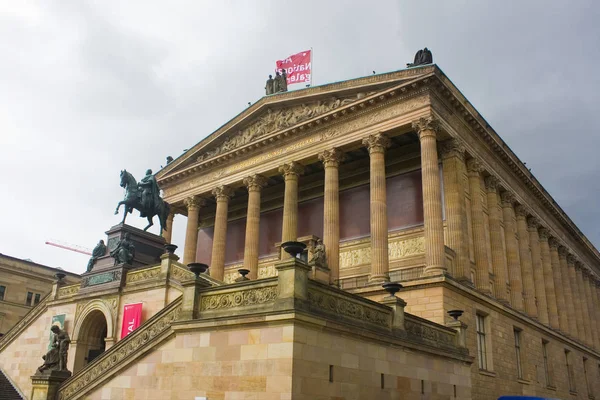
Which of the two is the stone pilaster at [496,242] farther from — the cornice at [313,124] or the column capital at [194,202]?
the column capital at [194,202]

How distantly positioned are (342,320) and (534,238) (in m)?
34.0

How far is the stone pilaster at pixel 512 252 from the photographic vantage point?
3672 centimetres

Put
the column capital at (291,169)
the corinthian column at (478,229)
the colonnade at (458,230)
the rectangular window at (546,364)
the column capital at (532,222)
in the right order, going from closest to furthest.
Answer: the colonnade at (458,230) → the corinthian column at (478,229) → the rectangular window at (546,364) → the column capital at (291,169) → the column capital at (532,222)

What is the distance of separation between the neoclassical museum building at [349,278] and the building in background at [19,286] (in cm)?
2263

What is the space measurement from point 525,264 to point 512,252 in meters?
2.75

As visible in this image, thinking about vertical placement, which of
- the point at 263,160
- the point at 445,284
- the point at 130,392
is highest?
the point at 263,160

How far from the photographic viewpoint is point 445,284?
26.7m

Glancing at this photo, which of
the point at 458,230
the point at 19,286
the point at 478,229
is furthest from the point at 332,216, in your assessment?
the point at 19,286

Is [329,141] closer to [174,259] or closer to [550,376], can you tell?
[174,259]

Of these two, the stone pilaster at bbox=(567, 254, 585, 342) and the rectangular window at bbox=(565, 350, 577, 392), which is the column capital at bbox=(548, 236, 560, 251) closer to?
the stone pilaster at bbox=(567, 254, 585, 342)

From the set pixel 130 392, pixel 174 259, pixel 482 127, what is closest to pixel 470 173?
pixel 482 127

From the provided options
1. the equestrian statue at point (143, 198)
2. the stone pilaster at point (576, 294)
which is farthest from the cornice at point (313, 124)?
the stone pilaster at point (576, 294)

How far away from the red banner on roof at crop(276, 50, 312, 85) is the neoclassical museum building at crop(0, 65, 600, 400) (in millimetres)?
2689

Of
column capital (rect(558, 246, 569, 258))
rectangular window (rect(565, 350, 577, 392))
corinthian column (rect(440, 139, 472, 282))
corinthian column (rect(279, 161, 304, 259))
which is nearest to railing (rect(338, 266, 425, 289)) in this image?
corinthian column (rect(440, 139, 472, 282))
